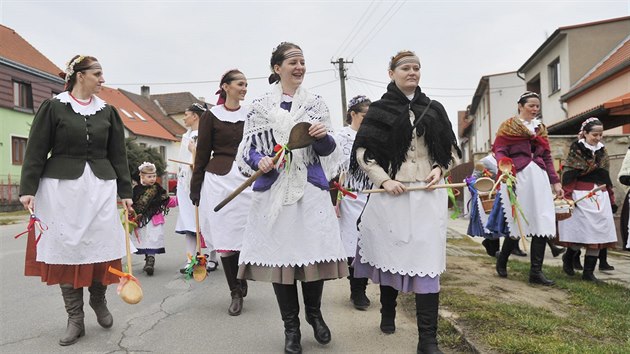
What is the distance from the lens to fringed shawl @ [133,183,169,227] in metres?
6.92

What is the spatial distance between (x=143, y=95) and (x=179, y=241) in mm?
42124

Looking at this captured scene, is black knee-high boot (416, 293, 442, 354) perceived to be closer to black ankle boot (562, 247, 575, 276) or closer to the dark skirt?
the dark skirt

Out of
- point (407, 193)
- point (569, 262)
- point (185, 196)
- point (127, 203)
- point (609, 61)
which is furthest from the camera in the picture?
point (609, 61)

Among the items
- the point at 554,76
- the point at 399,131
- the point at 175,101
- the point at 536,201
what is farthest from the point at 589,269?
the point at 175,101

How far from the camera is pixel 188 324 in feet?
14.1

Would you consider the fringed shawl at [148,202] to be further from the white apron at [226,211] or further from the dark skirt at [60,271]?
the dark skirt at [60,271]

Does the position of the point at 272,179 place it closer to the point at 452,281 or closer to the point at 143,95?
the point at 452,281

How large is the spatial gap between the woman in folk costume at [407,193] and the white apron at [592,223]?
11.3ft

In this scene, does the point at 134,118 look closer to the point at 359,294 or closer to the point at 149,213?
the point at 149,213

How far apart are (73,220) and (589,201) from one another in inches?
224

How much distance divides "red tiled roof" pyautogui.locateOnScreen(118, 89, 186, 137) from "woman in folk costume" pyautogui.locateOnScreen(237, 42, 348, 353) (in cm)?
4262

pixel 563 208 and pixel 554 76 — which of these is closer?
pixel 563 208

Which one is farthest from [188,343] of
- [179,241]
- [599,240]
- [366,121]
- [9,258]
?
[179,241]

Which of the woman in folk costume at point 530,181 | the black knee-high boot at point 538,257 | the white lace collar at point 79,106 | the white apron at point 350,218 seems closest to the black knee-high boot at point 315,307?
the white apron at point 350,218
